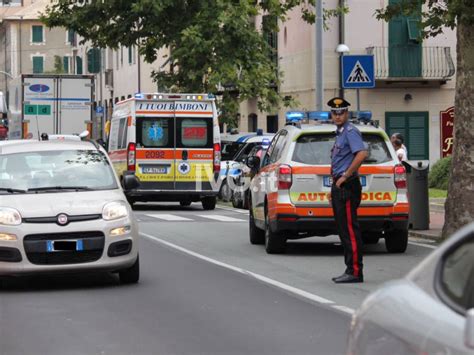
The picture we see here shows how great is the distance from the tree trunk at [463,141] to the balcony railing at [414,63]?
21.7 m

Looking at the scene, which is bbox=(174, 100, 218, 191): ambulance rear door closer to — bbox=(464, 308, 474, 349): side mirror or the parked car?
the parked car

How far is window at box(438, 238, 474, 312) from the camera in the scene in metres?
4.04

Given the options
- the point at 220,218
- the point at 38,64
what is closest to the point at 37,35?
the point at 38,64

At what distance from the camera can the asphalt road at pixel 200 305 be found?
28.9 feet

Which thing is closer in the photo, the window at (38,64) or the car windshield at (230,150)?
the car windshield at (230,150)

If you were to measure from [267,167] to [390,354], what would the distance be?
40.4 feet

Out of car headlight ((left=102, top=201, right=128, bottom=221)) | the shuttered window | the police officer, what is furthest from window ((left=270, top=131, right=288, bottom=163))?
the shuttered window

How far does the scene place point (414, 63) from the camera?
128ft

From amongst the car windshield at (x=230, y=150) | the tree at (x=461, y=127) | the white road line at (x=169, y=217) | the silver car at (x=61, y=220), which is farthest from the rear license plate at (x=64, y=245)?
the car windshield at (x=230, y=150)

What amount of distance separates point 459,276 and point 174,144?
959 inches

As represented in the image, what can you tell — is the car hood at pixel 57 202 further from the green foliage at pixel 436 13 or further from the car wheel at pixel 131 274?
the green foliage at pixel 436 13

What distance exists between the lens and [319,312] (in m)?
10.4

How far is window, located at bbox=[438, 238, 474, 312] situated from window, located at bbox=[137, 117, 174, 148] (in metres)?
24.2

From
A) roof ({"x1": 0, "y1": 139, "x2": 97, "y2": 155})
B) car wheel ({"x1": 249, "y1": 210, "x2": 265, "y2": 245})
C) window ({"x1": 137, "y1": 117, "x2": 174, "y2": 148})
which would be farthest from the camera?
window ({"x1": 137, "y1": 117, "x2": 174, "y2": 148})
